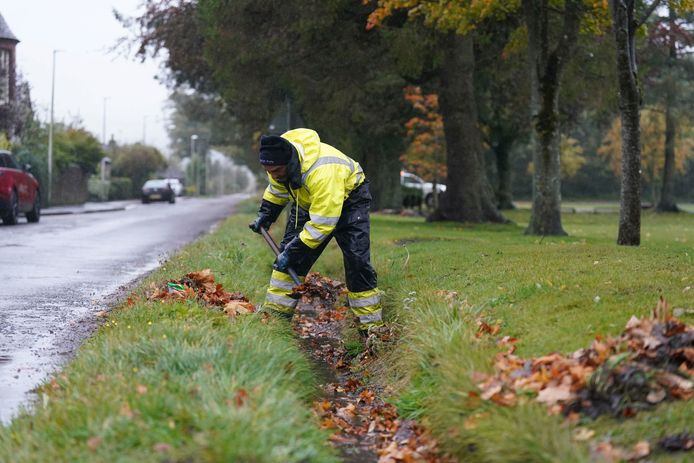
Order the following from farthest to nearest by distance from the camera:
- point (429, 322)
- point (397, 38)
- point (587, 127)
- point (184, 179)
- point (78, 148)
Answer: point (184, 179) < point (587, 127) < point (78, 148) < point (397, 38) < point (429, 322)

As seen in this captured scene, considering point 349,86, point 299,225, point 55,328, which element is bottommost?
point 55,328

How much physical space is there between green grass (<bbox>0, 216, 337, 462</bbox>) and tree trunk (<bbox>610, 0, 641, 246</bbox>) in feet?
24.0

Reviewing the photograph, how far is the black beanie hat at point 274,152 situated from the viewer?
786cm

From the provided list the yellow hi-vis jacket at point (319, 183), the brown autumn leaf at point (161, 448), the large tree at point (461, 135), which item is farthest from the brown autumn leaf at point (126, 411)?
the large tree at point (461, 135)

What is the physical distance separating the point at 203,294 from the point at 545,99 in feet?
33.9

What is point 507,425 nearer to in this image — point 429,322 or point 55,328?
point 429,322

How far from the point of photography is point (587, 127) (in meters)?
74.1

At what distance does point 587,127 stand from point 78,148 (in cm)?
3742

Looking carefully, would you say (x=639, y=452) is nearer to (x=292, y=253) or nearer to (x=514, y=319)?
(x=514, y=319)

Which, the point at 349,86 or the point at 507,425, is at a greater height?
the point at 349,86

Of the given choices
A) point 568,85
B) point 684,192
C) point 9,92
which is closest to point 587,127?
point 684,192

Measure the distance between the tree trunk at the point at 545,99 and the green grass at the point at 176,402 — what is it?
11.5 meters

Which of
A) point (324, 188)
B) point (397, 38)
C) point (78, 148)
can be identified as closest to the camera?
point (324, 188)

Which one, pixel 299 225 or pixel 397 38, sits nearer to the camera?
pixel 299 225
